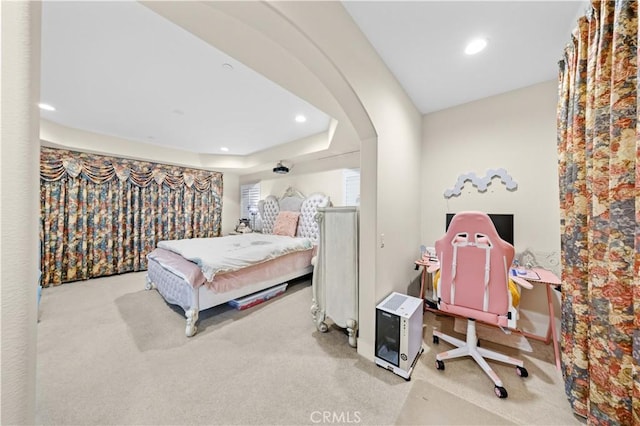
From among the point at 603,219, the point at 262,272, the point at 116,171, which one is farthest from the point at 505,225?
the point at 116,171

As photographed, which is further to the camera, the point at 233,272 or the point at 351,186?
the point at 351,186

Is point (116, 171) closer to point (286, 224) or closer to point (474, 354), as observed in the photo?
point (286, 224)

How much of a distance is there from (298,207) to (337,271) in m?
2.66

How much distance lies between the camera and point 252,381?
1.66m

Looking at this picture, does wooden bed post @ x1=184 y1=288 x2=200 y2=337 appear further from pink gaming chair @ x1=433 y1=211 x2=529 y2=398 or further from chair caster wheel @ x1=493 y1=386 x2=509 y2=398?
chair caster wheel @ x1=493 y1=386 x2=509 y2=398

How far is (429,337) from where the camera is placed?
221 cm

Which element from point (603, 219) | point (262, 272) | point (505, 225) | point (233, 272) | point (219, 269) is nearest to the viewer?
point (603, 219)

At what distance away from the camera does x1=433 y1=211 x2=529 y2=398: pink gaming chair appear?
1.56m

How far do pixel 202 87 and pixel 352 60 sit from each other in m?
1.77

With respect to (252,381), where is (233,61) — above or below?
above

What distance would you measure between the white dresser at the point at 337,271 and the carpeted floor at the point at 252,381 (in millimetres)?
257

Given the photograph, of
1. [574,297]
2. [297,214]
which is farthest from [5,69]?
[297,214]

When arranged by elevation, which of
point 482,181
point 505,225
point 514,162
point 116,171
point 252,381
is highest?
point 116,171

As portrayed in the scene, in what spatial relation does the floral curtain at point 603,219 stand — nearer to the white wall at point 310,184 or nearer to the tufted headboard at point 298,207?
the white wall at point 310,184
